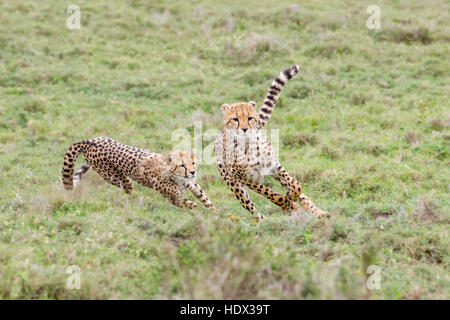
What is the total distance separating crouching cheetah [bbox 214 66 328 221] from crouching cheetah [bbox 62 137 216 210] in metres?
0.40

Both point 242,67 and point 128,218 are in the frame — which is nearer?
point 128,218

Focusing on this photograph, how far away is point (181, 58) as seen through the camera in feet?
41.0

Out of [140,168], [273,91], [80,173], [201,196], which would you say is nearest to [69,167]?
[80,173]

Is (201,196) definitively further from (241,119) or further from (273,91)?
(273,91)

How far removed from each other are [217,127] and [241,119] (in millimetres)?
3427

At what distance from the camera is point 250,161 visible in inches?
259

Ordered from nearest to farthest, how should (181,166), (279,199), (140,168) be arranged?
1. (279,199)
2. (181,166)
3. (140,168)

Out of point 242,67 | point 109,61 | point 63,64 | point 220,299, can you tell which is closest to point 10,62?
point 63,64

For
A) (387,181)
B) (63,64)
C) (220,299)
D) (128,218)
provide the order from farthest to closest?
1. (63,64)
2. (387,181)
3. (128,218)
4. (220,299)

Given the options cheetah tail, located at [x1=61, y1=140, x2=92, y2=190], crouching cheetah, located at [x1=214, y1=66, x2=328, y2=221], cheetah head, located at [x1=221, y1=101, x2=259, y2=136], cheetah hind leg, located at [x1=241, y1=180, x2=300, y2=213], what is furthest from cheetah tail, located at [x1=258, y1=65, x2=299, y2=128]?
cheetah tail, located at [x1=61, y1=140, x2=92, y2=190]

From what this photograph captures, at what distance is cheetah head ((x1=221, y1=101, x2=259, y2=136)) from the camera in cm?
636
